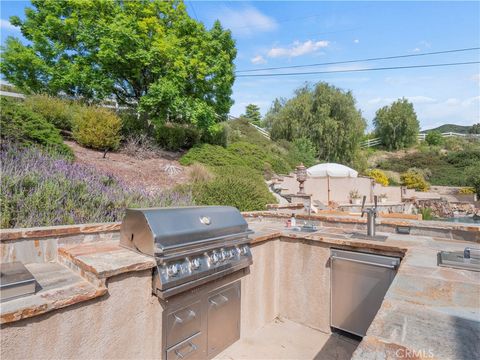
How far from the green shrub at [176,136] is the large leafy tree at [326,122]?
8.68 m

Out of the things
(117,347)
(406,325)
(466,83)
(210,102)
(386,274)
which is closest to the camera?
(406,325)

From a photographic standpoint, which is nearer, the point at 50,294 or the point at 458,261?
the point at 50,294

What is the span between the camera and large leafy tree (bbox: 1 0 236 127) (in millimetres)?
9156

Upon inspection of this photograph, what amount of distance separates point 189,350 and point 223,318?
38cm

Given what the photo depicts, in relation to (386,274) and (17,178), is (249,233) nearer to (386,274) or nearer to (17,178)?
(386,274)

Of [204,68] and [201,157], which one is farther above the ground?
[204,68]

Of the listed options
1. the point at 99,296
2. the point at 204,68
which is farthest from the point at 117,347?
the point at 204,68

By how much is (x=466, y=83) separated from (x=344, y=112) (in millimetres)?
8606

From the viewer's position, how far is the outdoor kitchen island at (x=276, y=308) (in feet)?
3.06

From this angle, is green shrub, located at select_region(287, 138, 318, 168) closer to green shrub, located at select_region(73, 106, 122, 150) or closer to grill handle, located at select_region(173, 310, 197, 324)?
green shrub, located at select_region(73, 106, 122, 150)

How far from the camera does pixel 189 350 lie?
1.89m

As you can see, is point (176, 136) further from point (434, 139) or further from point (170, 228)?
point (434, 139)

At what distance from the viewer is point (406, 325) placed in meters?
0.93

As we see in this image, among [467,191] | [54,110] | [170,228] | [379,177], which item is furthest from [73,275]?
[467,191]
